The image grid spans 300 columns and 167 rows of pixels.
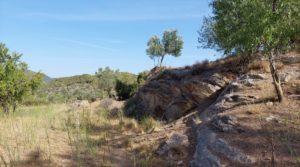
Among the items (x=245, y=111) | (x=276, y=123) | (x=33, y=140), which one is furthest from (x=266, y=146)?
(x=33, y=140)

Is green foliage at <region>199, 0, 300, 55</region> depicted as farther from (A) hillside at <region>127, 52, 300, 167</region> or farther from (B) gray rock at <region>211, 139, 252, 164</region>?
(B) gray rock at <region>211, 139, 252, 164</region>

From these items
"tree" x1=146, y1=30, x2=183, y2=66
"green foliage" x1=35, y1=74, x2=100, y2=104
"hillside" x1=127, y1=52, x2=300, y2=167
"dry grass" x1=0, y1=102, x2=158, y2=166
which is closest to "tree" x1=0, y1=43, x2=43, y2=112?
"green foliage" x1=35, y1=74, x2=100, y2=104

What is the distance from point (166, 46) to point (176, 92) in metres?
28.9

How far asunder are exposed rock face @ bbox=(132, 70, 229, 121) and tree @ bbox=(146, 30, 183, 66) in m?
24.7

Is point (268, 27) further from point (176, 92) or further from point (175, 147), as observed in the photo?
point (176, 92)

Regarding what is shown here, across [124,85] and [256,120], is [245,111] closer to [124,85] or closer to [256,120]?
[256,120]

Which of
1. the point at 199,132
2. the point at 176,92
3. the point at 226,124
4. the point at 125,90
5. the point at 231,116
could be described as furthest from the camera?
the point at 125,90

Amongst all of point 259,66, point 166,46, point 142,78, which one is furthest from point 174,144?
point 166,46

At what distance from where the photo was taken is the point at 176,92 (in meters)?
18.8

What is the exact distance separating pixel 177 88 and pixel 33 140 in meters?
9.91

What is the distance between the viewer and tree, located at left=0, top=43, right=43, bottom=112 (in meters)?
18.9

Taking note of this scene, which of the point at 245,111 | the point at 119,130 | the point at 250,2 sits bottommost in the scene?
the point at 119,130

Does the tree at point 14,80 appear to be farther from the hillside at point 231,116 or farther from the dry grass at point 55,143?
the hillside at point 231,116

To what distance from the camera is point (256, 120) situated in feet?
31.5
